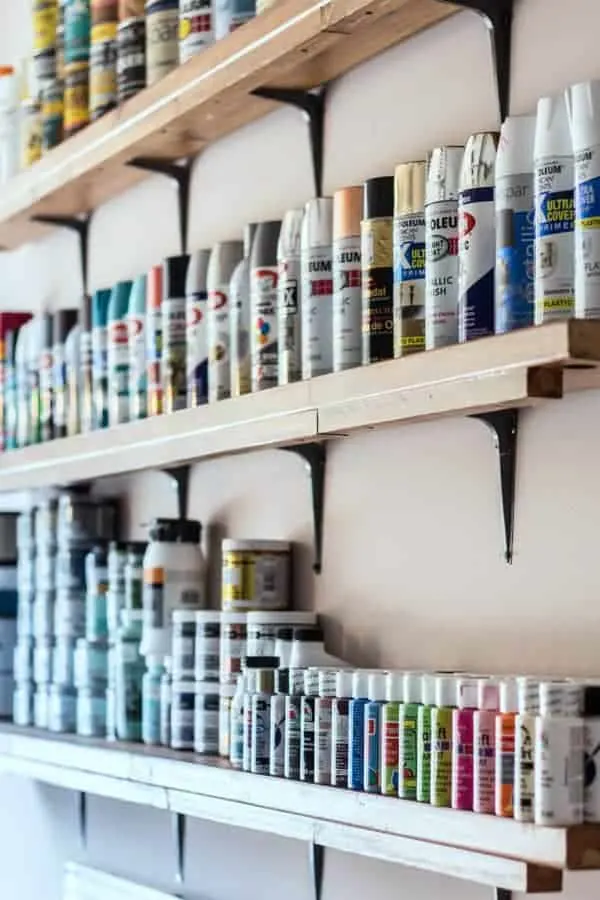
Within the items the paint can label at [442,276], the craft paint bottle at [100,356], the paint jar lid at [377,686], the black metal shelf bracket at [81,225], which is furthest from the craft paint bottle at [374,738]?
the black metal shelf bracket at [81,225]

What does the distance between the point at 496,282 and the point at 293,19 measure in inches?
17.5

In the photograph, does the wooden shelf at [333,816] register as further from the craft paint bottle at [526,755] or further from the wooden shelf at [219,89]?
the wooden shelf at [219,89]

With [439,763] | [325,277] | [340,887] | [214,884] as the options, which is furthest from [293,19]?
[214,884]

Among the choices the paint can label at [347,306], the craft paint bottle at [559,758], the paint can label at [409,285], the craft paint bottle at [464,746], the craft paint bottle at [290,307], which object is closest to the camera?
the craft paint bottle at [559,758]

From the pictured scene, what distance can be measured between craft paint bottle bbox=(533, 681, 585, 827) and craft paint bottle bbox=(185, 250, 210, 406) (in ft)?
2.81

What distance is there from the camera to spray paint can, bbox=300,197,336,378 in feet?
5.97

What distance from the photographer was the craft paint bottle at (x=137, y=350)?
2.29m

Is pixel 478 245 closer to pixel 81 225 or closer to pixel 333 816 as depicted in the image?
pixel 333 816

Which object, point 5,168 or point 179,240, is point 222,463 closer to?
point 179,240

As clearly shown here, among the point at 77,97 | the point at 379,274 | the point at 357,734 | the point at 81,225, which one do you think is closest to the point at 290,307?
the point at 379,274

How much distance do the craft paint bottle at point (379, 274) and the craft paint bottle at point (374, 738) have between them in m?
0.34

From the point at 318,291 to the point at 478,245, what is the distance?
0.30m

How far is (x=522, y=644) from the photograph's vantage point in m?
1.69

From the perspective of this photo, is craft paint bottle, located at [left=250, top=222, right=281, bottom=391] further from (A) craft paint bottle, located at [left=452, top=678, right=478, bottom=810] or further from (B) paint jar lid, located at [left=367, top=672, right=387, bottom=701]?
(A) craft paint bottle, located at [left=452, top=678, right=478, bottom=810]
